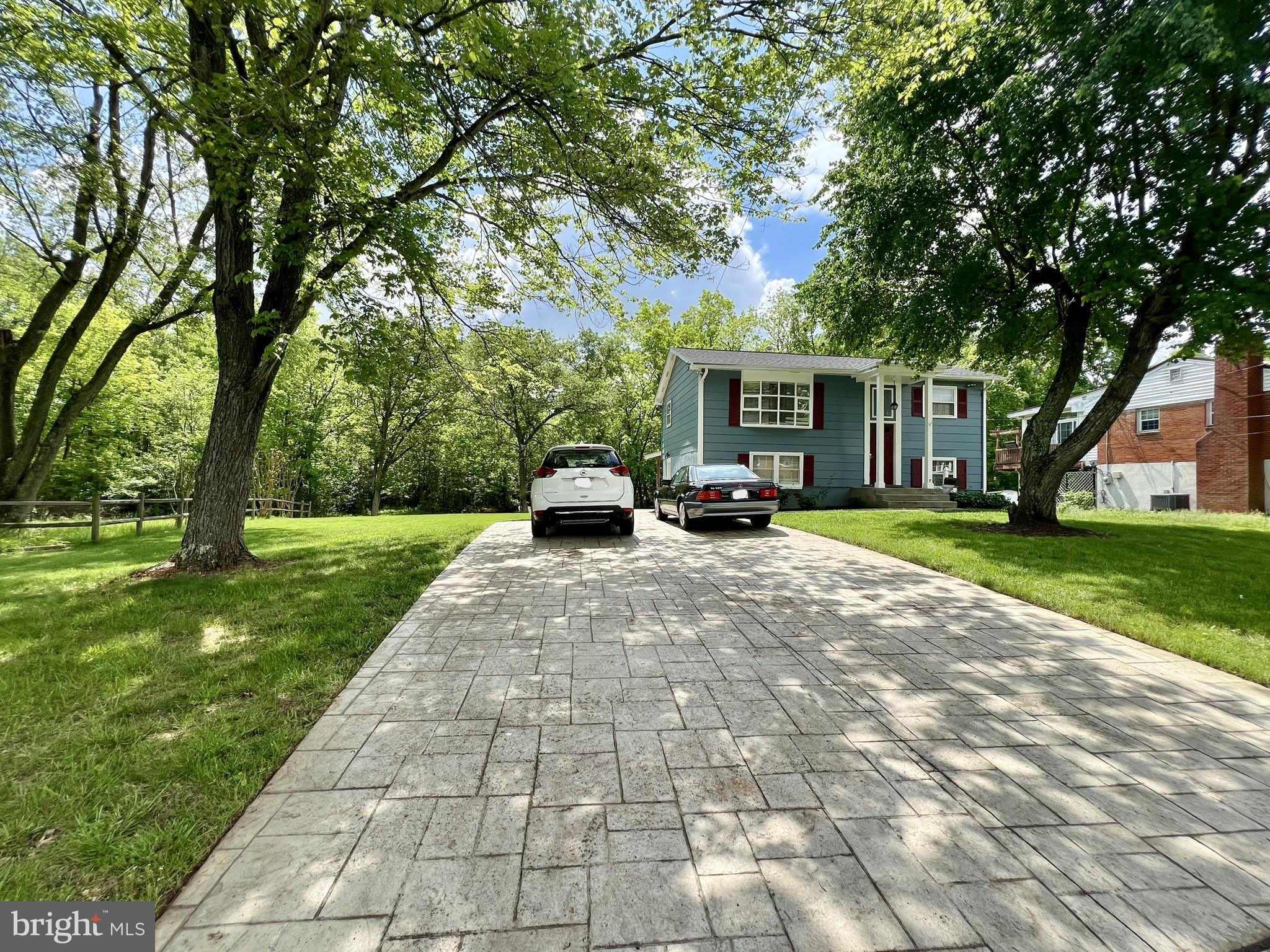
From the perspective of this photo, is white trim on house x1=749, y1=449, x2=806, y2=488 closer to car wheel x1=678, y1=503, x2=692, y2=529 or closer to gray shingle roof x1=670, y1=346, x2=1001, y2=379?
gray shingle roof x1=670, y1=346, x2=1001, y2=379

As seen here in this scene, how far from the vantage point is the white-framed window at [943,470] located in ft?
63.7

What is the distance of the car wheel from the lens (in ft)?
36.7

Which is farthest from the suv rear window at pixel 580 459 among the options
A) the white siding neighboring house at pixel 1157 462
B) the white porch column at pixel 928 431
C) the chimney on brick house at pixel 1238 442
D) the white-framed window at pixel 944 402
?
the chimney on brick house at pixel 1238 442

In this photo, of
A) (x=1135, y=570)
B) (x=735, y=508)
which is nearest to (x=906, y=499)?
(x=735, y=508)

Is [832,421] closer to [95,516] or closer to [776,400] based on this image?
[776,400]

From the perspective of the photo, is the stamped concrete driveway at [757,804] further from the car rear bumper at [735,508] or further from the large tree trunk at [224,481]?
the car rear bumper at [735,508]

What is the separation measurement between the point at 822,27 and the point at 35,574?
1246cm

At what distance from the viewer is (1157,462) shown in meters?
20.9

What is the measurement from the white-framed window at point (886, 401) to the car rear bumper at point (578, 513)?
1318 cm

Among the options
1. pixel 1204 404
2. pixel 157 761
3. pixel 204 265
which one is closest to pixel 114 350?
pixel 204 265

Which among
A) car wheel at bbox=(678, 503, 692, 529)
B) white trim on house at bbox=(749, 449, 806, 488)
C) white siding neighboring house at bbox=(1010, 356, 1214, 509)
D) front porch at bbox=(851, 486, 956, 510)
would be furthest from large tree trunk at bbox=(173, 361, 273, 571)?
white siding neighboring house at bbox=(1010, 356, 1214, 509)

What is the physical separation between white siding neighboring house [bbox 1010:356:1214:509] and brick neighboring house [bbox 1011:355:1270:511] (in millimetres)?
28

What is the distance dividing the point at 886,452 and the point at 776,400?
5061 millimetres

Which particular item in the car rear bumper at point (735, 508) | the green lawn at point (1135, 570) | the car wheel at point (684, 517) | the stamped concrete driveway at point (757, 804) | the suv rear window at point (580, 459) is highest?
the suv rear window at point (580, 459)
